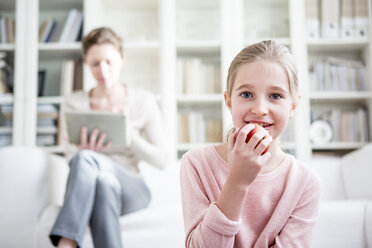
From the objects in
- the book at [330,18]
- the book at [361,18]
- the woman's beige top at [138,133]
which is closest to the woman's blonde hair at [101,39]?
the woman's beige top at [138,133]

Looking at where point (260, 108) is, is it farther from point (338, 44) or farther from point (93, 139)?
point (338, 44)

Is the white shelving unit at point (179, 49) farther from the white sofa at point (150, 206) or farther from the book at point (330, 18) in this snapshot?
the white sofa at point (150, 206)

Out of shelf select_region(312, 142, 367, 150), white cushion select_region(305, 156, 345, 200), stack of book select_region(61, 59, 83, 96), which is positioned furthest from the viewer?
stack of book select_region(61, 59, 83, 96)

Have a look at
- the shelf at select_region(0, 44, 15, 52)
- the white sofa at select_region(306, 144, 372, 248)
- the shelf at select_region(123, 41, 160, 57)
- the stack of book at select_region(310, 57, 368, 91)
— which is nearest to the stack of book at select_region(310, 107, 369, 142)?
the stack of book at select_region(310, 57, 368, 91)

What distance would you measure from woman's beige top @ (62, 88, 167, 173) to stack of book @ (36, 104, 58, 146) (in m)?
1.01

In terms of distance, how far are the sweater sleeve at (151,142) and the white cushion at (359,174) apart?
0.87 m

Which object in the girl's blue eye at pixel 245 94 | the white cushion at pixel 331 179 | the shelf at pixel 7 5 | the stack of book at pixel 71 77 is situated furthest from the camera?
the shelf at pixel 7 5

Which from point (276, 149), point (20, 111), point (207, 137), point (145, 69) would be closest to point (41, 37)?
point (20, 111)

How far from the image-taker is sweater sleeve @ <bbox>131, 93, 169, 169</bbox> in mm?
1854

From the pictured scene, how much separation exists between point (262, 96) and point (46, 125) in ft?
7.96

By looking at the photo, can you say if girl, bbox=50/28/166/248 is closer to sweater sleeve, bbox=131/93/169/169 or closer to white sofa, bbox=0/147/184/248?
sweater sleeve, bbox=131/93/169/169

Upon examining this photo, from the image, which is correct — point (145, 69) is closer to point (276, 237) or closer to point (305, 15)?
point (305, 15)

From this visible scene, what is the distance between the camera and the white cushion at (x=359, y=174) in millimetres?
1954

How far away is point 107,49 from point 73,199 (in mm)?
723
